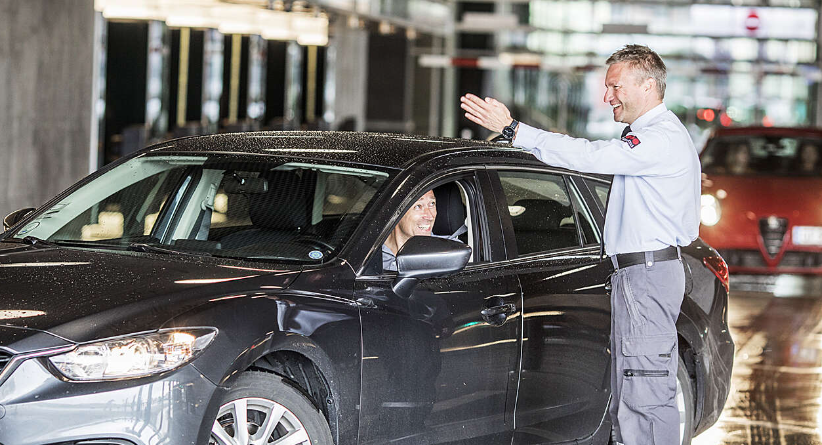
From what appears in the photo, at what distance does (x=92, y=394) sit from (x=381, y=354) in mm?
1145

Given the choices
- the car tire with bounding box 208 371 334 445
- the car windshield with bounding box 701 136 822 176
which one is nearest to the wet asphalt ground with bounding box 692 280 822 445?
the car windshield with bounding box 701 136 822 176

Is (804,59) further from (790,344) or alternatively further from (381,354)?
(381,354)

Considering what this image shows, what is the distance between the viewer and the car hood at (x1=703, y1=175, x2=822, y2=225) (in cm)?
1329

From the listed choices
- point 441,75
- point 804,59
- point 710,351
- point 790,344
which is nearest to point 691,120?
point 804,59

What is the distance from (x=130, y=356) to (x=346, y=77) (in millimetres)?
30761

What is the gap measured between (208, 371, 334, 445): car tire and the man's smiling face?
5.83 ft

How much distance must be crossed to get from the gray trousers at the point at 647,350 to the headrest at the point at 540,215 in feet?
1.69

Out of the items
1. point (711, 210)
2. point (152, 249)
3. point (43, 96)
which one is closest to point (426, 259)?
point (152, 249)

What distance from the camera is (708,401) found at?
21.0 feet

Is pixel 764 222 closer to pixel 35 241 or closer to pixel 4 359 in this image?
pixel 35 241

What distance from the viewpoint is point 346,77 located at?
3459 cm

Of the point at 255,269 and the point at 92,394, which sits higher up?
the point at 255,269

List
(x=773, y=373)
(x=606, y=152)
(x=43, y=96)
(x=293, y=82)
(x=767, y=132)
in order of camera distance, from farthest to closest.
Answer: (x=293, y=82)
(x=767, y=132)
(x=43, y=96)
(x=773, y=373)
(x=606, y=152)

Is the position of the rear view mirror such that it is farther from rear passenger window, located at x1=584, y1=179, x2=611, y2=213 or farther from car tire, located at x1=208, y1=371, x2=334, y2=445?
rear passenger window, located at x1=584, y1=179, x2=611, y2=213
